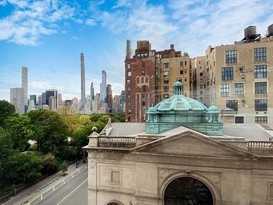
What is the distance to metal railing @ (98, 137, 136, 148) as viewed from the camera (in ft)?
53.5

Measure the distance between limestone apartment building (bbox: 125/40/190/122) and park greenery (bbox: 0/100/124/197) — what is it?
36.2ft

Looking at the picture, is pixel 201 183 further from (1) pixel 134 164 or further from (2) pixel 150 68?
(2) pixel 150 68

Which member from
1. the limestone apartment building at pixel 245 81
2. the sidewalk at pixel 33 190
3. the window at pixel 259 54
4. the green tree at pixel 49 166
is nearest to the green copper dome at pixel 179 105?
the limestone apartment building at pixel 245 81

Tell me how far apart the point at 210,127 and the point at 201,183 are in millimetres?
4310

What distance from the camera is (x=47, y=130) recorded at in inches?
1572

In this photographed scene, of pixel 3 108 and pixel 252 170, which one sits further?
pixel 3 108

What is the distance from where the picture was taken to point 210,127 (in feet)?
53.6

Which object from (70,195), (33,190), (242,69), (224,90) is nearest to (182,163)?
(70,195)

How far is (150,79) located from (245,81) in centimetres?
2302

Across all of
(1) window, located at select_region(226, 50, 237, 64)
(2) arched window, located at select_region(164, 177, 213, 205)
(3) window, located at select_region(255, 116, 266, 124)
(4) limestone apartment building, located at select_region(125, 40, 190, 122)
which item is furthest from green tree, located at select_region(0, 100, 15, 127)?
(3) window, located at select_region(255, 116, 266, 124)

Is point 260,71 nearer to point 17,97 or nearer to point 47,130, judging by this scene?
point 47,130

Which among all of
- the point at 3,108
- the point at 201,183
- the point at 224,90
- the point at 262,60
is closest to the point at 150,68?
the point at 224,90

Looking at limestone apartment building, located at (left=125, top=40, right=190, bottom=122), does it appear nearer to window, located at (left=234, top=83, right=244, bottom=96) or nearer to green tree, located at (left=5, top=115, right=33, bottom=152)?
window, located at (left=234, top=83, right=244, bottom=96)

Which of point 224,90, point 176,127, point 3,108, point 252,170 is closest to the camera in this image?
point 252,170
